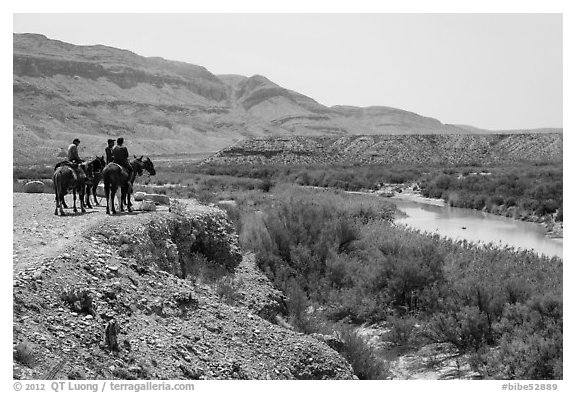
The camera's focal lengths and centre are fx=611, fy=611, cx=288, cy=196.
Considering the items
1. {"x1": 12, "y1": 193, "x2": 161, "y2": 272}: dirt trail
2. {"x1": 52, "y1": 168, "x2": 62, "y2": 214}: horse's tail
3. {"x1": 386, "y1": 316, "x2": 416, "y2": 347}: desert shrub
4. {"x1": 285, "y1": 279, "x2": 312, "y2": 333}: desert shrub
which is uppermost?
{"x1": 52, "y1": 168, "x2": 62, "y2": 214}: horse's tail

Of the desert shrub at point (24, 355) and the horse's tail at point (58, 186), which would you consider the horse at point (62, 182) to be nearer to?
the horse's tail at point (58, 186)

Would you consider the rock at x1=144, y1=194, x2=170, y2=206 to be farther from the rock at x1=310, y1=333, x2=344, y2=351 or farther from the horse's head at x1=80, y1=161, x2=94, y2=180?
the rock at x1=310, y1=333, x2=344, y2=351

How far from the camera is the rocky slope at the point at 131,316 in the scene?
24.6 ft

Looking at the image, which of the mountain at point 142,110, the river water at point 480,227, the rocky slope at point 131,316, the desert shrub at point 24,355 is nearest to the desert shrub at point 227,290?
the rocky slope at point 131,316

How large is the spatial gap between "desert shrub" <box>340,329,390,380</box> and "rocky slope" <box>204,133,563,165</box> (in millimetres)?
61728

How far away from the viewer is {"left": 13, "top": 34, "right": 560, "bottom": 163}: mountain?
363 ft

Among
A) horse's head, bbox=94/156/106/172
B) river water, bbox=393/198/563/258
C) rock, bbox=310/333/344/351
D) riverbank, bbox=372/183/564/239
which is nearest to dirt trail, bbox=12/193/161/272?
horse's head, bbox=94/156/106/172

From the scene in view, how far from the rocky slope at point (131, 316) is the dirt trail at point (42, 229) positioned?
0.02 m

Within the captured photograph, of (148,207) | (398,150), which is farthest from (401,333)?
(398,150)

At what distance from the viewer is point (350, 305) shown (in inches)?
591

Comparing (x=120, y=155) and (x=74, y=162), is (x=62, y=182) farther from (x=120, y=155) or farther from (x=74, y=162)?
(x=120, y=155)

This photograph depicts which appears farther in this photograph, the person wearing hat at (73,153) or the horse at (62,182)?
the person wearing hat at (73,153)

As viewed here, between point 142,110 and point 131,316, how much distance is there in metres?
138

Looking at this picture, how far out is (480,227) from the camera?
3006 cm
